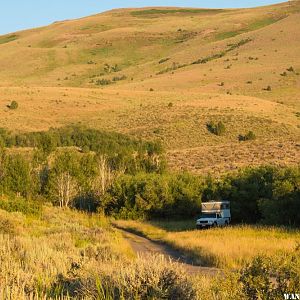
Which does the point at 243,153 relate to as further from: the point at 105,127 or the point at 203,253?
the point at 203,253

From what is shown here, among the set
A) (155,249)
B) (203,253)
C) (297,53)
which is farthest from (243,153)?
(297,53)

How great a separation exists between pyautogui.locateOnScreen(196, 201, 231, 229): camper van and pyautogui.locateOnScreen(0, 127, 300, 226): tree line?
190 cm

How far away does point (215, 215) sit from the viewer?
3278 centimetres

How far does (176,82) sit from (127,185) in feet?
198

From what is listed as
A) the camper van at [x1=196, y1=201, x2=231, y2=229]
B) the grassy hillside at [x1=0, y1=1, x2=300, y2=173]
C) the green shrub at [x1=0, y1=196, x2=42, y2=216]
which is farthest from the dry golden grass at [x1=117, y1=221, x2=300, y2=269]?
the grassy hillside at [x1=0, y1=1, x2=300, y2=173]

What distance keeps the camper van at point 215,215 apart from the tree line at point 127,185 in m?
1.90

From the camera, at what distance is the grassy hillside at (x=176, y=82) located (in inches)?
2480

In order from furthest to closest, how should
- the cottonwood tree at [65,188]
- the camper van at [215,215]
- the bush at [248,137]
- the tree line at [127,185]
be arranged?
the bush at [248,137] → the cottonwood tree at [65,188] → the tree line at [127,185] → the camper van at [215,215]

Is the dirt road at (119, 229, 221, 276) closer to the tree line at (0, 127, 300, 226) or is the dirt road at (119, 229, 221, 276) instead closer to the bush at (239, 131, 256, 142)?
the tree line at (0, 127, 300, 226)

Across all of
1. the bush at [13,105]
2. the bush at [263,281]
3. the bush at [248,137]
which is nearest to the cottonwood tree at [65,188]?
the bush at [248,137]

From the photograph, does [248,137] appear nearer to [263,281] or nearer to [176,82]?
[176,82]

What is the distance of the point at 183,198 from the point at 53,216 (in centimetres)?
926

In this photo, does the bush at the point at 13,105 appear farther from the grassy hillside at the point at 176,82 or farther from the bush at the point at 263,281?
the bush at the point at 263,281

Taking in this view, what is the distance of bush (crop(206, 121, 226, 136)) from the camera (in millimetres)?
64312
